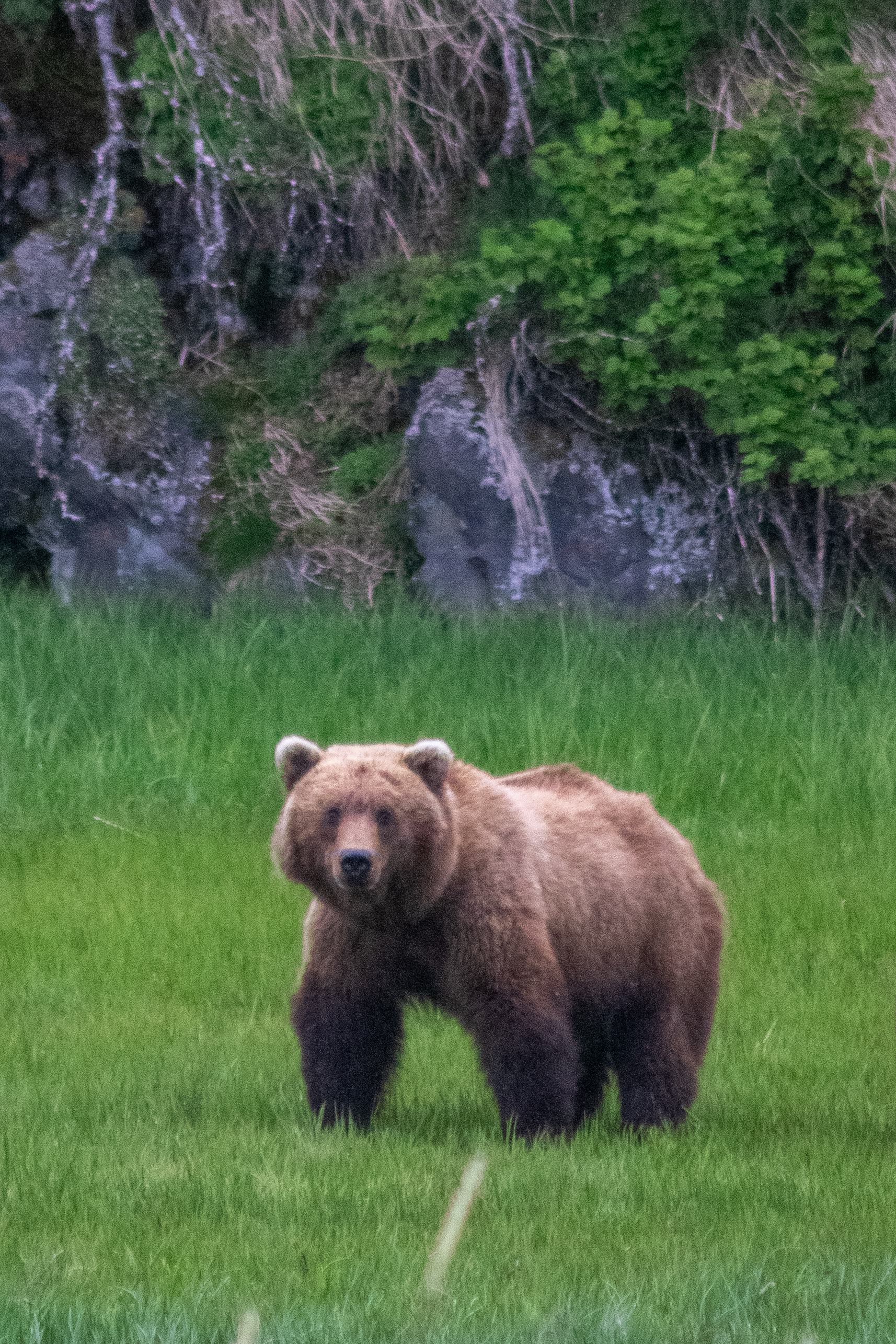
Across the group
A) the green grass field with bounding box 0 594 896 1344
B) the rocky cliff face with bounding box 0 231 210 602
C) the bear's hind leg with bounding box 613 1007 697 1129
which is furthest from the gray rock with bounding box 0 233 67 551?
the bear's hind leg with bounding box 613 1007 697 1129

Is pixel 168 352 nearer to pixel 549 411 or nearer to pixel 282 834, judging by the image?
pixel 549 411

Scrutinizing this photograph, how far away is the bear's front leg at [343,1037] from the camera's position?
4.14 metres

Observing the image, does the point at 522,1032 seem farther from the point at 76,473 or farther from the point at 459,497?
the point at 76,473

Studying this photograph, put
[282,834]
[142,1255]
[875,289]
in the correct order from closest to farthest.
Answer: [142,1255]
[282,834]
[875,289]

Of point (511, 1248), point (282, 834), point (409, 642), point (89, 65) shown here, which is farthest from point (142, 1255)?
point (89, 65)

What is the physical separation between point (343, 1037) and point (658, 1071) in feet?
2.38

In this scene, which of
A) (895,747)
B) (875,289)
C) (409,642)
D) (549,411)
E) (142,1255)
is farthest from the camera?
(549,411)

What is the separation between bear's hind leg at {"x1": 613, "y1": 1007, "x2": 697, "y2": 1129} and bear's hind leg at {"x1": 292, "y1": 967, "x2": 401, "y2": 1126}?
1.86ft

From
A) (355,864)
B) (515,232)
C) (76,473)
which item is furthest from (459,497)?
(355,864)

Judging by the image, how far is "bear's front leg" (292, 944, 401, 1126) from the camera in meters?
4.14

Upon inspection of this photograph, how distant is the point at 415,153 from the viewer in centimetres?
1122

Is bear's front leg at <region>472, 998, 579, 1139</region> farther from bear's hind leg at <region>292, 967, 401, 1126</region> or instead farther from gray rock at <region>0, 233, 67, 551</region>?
gray rock at <region>0, 233, 67, 551</region>

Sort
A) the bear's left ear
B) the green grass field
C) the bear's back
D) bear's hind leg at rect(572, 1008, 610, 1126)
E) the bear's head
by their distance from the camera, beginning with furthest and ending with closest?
1. bear's hind leg at rect(572, 1008, 610, 1126)
2. the bear's back
3. the bear's left ear
4. the bear's head
5. the green grass field

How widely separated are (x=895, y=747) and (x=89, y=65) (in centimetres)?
673
